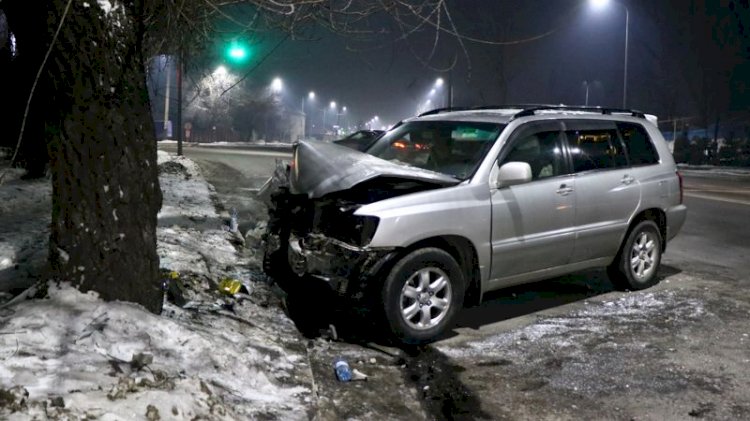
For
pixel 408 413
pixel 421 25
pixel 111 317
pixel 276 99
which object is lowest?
pixel 408 413

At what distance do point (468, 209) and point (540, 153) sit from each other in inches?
46.4

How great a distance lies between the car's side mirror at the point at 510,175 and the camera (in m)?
5.59

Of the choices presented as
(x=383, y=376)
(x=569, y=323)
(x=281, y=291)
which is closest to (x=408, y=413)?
(x=383, y=376)

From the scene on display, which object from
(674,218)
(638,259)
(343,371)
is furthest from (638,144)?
(343,371)

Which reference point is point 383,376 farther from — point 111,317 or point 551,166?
point 551,166

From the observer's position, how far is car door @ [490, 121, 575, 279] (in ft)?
18.8

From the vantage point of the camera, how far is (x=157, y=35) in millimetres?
7133

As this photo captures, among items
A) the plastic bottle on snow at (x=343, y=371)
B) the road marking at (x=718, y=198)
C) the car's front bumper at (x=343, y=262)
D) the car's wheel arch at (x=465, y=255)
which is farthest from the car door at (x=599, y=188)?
the road marking at (x=718, y=198)

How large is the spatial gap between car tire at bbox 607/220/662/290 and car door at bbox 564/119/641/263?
0.18 meters

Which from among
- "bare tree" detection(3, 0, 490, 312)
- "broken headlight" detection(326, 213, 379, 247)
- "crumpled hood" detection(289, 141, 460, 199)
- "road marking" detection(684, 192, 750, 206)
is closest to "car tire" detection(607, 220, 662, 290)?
"crumpled hood" detection(289, 141, 460, 199)

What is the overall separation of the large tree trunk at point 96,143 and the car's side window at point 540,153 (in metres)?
3.16

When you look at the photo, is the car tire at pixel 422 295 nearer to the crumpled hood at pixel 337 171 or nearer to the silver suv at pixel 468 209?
the silver suv at pixel 468 209

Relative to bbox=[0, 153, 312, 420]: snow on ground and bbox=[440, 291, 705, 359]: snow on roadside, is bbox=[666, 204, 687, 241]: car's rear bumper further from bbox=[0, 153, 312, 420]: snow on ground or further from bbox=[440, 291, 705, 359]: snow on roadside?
bbox=[0, 153, 312, 420]: snow on ground

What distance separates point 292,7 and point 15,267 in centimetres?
312
